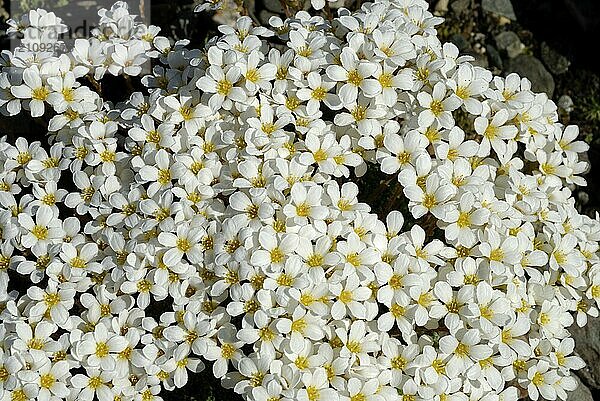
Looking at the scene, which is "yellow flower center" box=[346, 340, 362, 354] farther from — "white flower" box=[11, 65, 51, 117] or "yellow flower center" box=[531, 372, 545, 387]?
"white flower" box=[11, 65, 51, 117]

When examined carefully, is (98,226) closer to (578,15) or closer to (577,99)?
(577,99)

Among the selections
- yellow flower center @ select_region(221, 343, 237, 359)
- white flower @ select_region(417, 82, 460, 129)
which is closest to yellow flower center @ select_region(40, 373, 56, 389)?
yellow flower center @ select_region(221, 343, 237, 359)

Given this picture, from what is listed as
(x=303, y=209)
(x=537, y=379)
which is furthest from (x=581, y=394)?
(x=303, y=209)

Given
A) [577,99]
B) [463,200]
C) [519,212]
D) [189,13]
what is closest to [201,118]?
[463,200]

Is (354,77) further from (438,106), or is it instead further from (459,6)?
(459,6)

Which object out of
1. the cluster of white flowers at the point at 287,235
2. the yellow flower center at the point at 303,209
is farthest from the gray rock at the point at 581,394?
the yellow flower center at the point at 303,209

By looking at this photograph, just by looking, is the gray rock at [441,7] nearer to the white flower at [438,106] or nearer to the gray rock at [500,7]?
the gray rock at [500,7]
